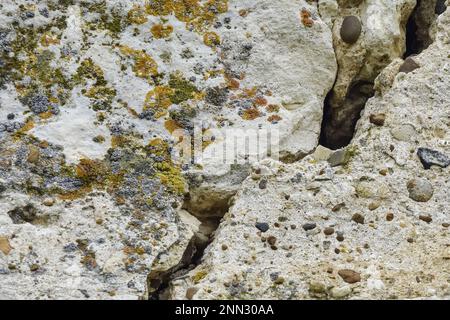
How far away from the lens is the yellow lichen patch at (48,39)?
6.07 meters

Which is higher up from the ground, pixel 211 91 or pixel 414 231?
pixel 211 91

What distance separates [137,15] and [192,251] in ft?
6.94

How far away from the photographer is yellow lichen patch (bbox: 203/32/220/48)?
635cm

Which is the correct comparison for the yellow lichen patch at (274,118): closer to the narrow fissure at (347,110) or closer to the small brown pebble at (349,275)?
the narrow fissure at (347,110)

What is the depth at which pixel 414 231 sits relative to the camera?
5359 millimetres

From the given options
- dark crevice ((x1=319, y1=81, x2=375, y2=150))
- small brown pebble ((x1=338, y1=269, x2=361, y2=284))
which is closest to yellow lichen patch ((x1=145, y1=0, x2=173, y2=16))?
dark crevice ((x1=319, y1=81, x2=375, y2=150))

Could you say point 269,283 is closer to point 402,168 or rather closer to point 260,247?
point 260,247

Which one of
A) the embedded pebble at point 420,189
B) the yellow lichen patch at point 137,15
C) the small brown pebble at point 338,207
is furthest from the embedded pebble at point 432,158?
the yellow lichen patch at point 137,15

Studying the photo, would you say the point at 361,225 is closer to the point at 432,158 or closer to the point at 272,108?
the point at 432,158

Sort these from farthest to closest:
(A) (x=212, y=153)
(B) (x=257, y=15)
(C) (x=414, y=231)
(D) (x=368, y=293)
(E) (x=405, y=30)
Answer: (E) (x=405, y=30) < (B) (x=257, y=15) < (A) (x=212, y=153) < (C) (x=414, y=231) < (D) (x=368, y=293)

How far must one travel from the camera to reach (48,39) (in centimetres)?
609

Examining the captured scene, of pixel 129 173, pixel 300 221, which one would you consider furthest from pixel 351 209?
pixel 129 173

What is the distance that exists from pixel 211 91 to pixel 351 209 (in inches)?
61.3

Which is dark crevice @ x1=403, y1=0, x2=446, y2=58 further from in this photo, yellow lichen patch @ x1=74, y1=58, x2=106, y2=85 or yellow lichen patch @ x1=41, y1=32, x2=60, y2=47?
yellow lichen patch @ x1=41, y1=32, x2=60, y2=47
